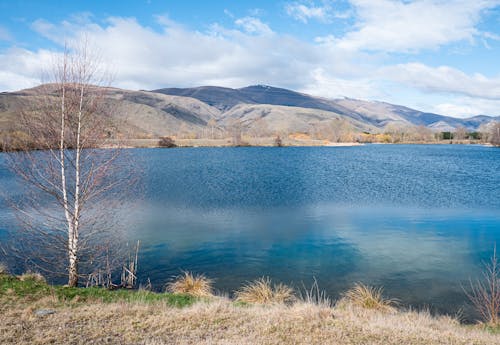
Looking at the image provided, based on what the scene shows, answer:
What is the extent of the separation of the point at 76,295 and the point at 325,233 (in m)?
13.7

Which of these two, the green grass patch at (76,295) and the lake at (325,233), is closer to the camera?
the green grass patch at (76,295)

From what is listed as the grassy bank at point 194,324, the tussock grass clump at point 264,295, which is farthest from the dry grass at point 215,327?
the tussock grass clump at point 264,295

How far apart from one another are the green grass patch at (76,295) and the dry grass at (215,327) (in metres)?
0.63

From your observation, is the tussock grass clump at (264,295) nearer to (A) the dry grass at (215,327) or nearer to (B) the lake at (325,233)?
(B) the lake at (325,233)

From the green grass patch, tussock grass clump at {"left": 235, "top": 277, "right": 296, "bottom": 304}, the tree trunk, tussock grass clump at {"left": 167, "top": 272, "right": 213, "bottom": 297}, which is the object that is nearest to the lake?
tussock grass clump at {"left": 167, "top": 272, "right": 213, "bottom": 297}

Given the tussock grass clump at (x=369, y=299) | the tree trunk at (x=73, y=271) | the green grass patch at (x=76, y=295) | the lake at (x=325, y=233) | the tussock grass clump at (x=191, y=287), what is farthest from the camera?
the lake at (x=325, y=233)

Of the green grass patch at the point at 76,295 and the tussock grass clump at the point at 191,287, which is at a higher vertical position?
the green grass patch at the point at 76,295

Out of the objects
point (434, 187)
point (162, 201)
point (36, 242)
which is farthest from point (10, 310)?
point (434, 187)

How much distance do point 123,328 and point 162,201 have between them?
2085 cm

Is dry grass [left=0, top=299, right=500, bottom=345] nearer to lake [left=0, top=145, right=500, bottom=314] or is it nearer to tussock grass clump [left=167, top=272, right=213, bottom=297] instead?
tussock grass clump [left=167, top=272, right=213, bottom=297]

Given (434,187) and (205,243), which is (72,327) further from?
(434,187)

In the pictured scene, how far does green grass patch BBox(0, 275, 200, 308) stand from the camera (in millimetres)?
9570

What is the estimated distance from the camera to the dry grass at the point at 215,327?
7.20 meters

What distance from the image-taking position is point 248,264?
15570 mm
